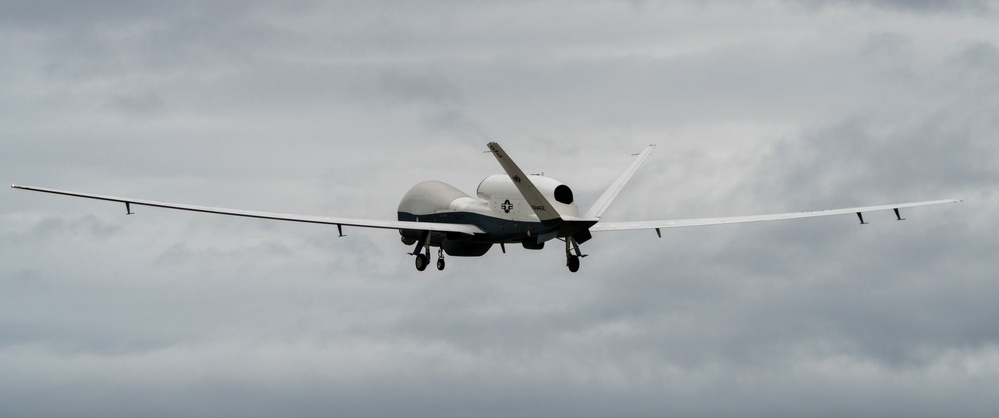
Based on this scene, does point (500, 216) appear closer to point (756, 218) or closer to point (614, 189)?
point (614, 189)

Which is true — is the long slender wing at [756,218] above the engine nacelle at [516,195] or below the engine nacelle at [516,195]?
below

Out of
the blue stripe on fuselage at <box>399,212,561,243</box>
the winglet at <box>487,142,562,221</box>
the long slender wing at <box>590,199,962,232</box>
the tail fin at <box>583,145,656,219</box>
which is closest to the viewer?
the winglet at <box>487,142,562,221</box>

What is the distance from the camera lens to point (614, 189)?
69938mm

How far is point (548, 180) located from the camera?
65.8m

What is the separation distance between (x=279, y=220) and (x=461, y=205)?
29.7 ft

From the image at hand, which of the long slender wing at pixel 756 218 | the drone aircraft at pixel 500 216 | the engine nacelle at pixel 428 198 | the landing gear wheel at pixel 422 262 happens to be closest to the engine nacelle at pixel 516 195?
the drone aircraft at pixel 500 216

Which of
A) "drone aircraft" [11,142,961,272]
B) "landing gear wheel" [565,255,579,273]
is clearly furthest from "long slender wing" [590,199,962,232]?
"landing gear wheel" [565,255,579,273]

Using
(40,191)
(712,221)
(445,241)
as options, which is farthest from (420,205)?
(40,191)

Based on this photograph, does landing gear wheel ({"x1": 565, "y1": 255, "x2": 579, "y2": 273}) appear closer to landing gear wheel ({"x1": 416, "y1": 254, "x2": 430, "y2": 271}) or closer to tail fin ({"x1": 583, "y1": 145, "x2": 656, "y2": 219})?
tail fin ({"x1": 583, "y1": 145, "x2": 656, "y2": 219})

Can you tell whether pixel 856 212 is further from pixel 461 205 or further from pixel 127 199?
pixel 127 199

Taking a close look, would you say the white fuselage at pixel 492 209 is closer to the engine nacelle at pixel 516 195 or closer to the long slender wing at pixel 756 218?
the engine nacelle at pixel 516 195

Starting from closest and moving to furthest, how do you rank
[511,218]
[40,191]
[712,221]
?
[40,191], [511,218], [712,221]

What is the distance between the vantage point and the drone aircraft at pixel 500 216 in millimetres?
64688

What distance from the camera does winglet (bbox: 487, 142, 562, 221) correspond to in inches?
2469
